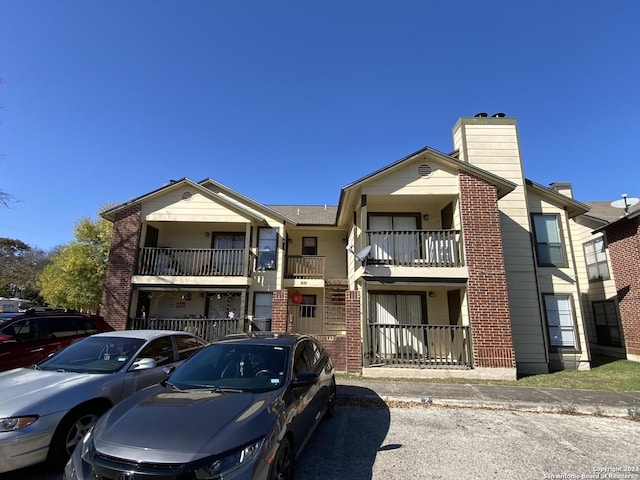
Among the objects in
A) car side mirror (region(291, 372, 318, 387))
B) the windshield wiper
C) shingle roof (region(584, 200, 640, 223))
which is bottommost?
the windshield wiper

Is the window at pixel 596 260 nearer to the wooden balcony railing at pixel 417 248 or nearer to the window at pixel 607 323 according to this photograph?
the window at pixel 607 323

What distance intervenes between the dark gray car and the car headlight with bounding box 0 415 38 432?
1.06 m

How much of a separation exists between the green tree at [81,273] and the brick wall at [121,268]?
10195 mm

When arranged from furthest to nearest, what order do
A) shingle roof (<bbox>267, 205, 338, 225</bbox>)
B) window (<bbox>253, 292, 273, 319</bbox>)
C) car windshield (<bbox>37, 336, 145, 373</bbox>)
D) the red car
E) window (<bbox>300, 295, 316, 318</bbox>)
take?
shingle roof (<bbox>267, 205, 338, 225</bbox>)
window (<bbox>300, 295, 316, 318</bbox>)
window (<bbox>253, 292, 273, 319</bbox>)
the red car
car windshield (<bbox>37, 336, 145, 373</bbox>)

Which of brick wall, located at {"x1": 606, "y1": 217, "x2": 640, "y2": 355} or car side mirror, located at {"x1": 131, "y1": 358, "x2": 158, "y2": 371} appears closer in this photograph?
car side mirror, located at {"x1": 131, "y1": 358, "x2": 158, "y2": 371}

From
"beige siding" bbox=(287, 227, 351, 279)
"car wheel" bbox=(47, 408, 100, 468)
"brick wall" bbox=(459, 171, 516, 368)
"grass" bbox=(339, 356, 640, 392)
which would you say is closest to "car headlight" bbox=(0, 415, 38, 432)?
"car wheel" bbox=(47, 408, 100, 468)

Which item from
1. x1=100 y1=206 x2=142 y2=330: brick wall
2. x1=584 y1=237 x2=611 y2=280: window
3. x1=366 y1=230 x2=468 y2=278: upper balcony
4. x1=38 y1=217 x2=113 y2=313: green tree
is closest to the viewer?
x1=366 y1=230 x2=468 y2=278: upper balcony

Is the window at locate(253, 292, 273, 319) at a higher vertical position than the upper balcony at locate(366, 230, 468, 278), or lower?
lower

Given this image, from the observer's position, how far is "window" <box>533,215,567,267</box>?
12.5 m

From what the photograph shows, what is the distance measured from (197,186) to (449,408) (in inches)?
477

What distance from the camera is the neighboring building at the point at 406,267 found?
10.4 meters

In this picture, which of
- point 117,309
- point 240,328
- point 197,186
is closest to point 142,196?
point 197,186

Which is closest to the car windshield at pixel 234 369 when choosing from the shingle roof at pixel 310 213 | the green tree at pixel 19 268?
the shingle roof at pixel 310 213

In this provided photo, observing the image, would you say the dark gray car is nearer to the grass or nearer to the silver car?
the silver car
